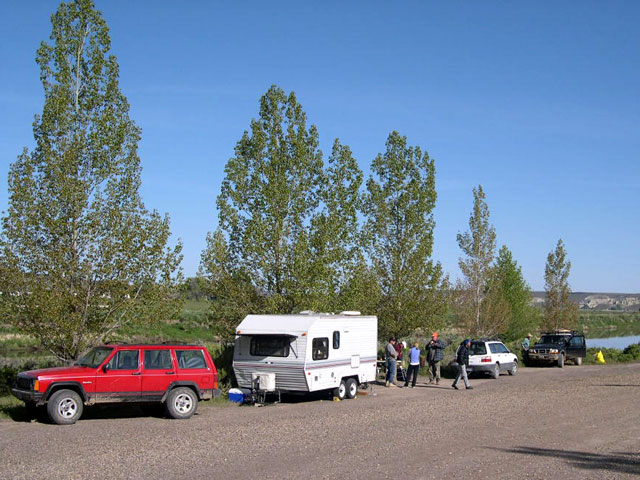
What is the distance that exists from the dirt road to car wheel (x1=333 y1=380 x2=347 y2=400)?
2.32 ft

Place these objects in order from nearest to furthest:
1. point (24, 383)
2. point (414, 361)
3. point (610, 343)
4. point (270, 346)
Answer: point (24, 383) < point (270, 346) < point (414, 361) < point (610, 343)

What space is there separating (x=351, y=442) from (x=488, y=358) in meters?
16.6

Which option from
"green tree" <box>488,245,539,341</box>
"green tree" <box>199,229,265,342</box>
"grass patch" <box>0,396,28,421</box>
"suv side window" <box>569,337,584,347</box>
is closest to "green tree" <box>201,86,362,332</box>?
"green tree" <box>199,229,265,342</box>

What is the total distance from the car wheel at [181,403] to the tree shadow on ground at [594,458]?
7.25 m

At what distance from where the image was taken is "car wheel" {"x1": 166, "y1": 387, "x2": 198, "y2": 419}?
15.7 metres

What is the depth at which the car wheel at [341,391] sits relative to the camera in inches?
781

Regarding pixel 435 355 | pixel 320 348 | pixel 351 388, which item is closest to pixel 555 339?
pixel 435 355

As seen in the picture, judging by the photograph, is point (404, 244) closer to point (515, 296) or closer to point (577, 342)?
point (577, 342)

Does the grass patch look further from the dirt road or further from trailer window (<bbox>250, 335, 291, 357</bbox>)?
trailer window (<bbox>250, 335, 291, 357</bbox>)

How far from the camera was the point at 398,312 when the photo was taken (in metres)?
28.7

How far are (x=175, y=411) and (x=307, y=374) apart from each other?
3940 mm

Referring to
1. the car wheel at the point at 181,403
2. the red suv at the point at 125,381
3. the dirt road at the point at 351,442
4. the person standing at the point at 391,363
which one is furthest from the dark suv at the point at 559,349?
the car wheel at the point at 181,403

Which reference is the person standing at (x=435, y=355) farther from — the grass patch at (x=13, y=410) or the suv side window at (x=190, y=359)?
the grass patch at (x=13, y=410)

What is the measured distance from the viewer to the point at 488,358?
91.7ft
